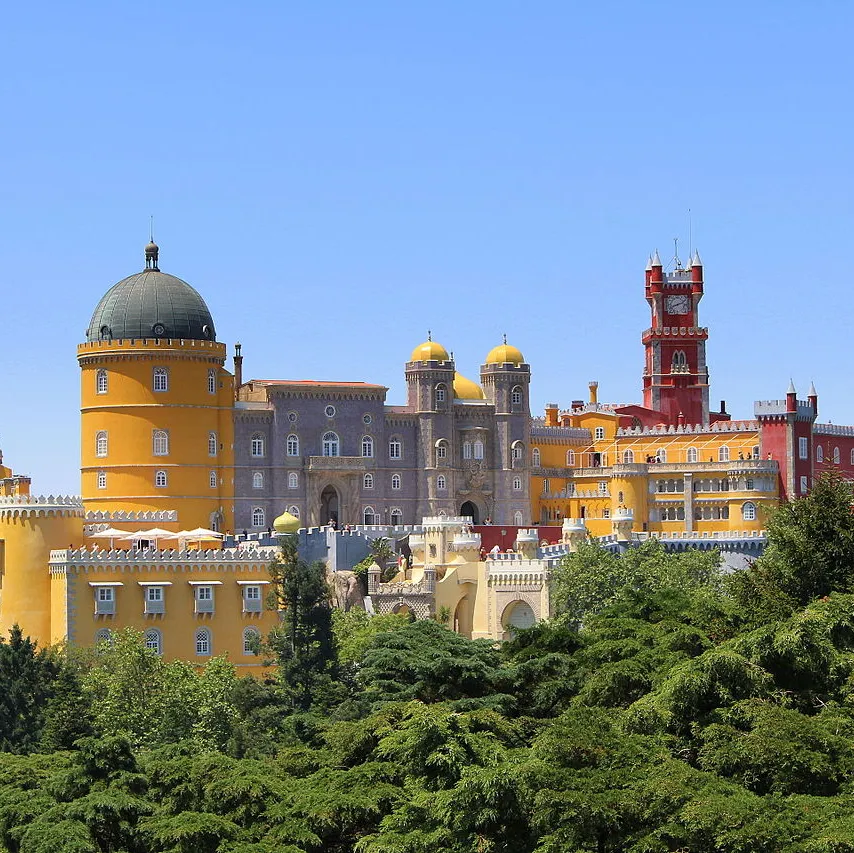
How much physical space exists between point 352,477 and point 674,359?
25920 millimetres

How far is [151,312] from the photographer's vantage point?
98312 millimetres

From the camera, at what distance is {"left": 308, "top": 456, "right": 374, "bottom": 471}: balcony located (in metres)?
103

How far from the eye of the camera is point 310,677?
69.4 metres

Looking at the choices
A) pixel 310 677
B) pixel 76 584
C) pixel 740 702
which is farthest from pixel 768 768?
pixel 76 584

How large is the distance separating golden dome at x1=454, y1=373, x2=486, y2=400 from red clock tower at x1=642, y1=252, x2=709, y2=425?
1533 centimetres

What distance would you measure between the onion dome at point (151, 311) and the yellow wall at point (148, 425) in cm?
57

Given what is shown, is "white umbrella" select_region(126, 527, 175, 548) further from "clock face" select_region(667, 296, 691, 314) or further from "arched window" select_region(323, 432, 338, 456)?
"clock face" select_region(667, 296, 691, 314)

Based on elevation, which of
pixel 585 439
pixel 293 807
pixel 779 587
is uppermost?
pixel 585 439

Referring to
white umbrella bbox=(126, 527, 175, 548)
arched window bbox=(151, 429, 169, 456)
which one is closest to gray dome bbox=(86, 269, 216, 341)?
arched window bbox=(151, 429, 169, 456)

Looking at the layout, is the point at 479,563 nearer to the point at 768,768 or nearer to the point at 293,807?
the point at 293,807

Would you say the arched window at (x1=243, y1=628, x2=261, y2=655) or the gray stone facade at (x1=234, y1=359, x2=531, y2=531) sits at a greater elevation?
the gray stone facade at (x1=234, y1=359, x2=531, y2=531)

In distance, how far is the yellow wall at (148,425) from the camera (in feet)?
322

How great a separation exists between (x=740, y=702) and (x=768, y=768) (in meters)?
2.77

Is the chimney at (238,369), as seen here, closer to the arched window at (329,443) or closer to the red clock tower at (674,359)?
the arched window at (329,443)
